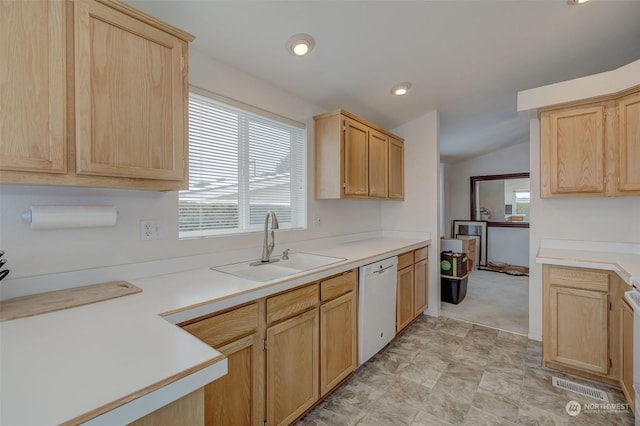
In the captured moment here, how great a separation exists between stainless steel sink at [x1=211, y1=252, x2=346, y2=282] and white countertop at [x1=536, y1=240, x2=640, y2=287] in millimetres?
1713

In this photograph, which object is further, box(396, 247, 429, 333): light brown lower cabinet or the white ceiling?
box(396, 247, 429, 333): light brown lower cabinet

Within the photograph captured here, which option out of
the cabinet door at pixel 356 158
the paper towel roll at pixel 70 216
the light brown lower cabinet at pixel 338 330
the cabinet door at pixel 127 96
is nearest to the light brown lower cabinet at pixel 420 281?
the cabinet door at pixel 356 158

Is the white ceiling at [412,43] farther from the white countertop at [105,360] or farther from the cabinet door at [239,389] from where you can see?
the cabinet door at [239,389]

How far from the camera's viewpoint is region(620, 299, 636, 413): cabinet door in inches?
72.0

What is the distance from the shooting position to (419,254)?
10.8 feet

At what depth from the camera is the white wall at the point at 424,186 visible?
11.5 ft

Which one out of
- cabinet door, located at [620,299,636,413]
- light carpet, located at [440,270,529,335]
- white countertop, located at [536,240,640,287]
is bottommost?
light carpet, located at [440,270,529,335]

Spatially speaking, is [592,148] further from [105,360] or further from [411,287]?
[105,360]

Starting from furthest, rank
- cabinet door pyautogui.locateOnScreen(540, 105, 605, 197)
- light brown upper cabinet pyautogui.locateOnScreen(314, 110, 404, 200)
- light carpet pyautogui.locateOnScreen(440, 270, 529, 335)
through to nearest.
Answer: light carpet pyautogui.locateOnScreen(440, 270, 529, 335) → light brown upper cabinet pyautogui.locateOnScreen(314, 110, 404, 200) → cabinet door pyautogui.locateOnScreen(540, 105, 605, 197)

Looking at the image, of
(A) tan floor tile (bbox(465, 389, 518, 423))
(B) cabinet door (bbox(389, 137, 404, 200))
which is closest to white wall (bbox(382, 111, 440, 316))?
(B) cabinet door (bbox(389, 137, 404, 200))

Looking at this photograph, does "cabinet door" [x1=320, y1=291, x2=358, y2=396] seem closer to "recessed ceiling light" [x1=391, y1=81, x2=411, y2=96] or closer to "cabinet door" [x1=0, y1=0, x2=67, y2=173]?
"cabinet door" [x1=0, y1=0, x2=67, y2=173]

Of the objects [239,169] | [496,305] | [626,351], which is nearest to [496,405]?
[626,351]

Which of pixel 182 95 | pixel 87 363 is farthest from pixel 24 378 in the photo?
pixel 182 95

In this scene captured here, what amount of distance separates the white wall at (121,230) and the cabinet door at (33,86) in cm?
33
